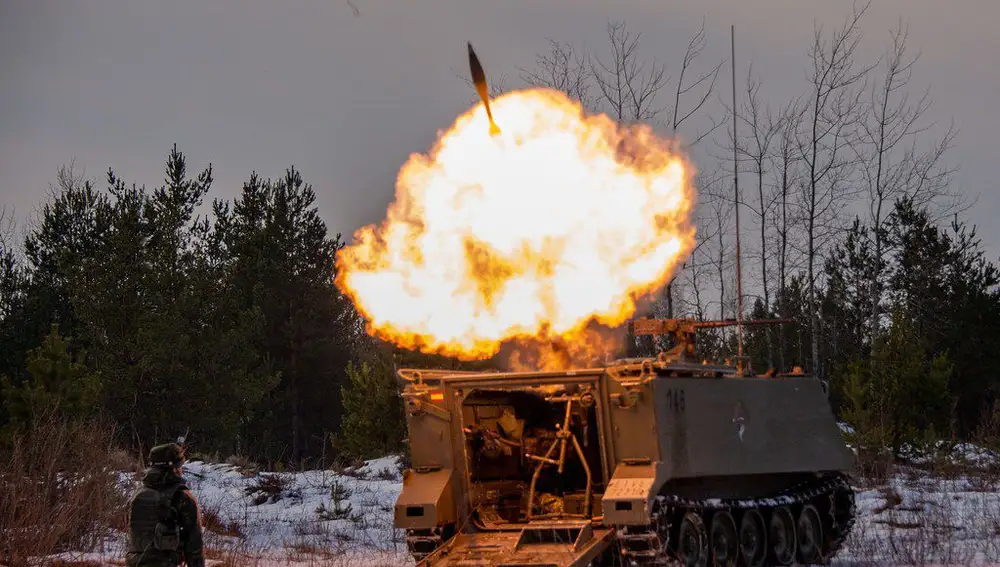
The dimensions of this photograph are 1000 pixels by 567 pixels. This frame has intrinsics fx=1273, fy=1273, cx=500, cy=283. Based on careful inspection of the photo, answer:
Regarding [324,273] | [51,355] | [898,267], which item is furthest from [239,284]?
[898,267]

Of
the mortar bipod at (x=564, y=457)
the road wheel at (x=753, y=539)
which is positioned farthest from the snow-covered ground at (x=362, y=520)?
the mortar bipod at (x=564, y=457)

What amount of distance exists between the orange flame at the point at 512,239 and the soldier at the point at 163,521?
6.35 metres

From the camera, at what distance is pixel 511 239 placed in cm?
1591

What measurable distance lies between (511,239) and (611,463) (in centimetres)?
342

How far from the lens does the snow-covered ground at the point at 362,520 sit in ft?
54.9

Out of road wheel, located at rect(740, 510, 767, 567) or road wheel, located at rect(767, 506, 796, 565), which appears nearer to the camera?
road wheel, located at rect(740, 510, 767, 567)

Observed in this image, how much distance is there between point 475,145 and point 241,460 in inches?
529

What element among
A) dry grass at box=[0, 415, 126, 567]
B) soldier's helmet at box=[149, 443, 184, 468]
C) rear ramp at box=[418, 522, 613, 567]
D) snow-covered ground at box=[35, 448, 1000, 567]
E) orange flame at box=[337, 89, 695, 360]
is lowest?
snow-covered ground at box=[35, 448, 1000, 567]

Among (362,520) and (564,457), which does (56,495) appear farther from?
(564,457)

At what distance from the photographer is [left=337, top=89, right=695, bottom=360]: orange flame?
52.3 ft

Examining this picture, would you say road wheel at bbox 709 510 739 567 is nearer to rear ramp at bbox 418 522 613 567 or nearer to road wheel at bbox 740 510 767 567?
road wheel at bbox 740 510 767 567

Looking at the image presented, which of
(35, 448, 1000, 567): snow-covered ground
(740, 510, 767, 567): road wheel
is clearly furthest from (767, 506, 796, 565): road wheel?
(35, 448, 1000, 567): snow-covered ground

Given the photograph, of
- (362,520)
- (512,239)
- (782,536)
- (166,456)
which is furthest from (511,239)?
(362,520)

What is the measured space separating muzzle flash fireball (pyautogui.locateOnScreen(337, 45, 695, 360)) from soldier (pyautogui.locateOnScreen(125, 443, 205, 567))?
635cm
